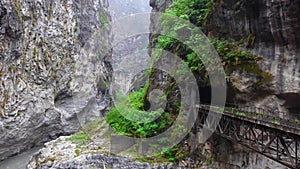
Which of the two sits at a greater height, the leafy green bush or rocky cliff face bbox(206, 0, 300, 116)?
rocky cliff face bbox(206, 0, 300, 116)

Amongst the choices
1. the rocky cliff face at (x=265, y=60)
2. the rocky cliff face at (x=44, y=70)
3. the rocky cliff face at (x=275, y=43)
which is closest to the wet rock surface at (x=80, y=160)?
the rocky cliff face at (x=265, y=60)

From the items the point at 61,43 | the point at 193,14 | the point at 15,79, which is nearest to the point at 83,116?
the point at 61,43

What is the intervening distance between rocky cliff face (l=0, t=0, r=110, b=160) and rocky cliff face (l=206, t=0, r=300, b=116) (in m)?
15.5

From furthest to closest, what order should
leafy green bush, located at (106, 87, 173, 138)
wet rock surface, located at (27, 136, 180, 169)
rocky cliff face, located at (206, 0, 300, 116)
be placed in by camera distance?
leafy green bush, located at (106, 87, 173, 138), wet rock surface, located at (27, 136, 180, 169), rocky cliff face, located at (206, 0, 300, 116)

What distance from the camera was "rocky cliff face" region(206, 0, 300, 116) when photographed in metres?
9.50

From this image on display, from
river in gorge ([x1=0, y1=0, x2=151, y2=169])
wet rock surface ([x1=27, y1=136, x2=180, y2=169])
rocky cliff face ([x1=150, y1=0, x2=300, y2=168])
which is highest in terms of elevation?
river in gorge ([x1=0, y1=0, x2=151, y2=169])

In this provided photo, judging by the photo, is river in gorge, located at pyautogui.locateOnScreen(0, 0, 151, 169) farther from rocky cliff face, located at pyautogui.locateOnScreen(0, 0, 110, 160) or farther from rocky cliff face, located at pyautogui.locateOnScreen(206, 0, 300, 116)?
rocky cliff face, located at pyautogui.locateOnScreen(206, 0, 300, 116)

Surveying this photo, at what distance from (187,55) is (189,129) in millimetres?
3918

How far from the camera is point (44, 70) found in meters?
23.3

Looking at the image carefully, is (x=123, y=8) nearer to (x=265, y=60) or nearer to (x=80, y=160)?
(x=80, y=160)

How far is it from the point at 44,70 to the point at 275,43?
62.3 feet

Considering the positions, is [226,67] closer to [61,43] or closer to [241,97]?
[241,97]

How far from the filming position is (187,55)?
14.6m

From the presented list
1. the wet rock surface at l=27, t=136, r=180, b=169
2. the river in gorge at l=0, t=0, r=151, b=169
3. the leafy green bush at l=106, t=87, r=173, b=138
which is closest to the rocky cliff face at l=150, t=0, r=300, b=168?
the leafy green bush at l=106, t=87, r=173, b=138
